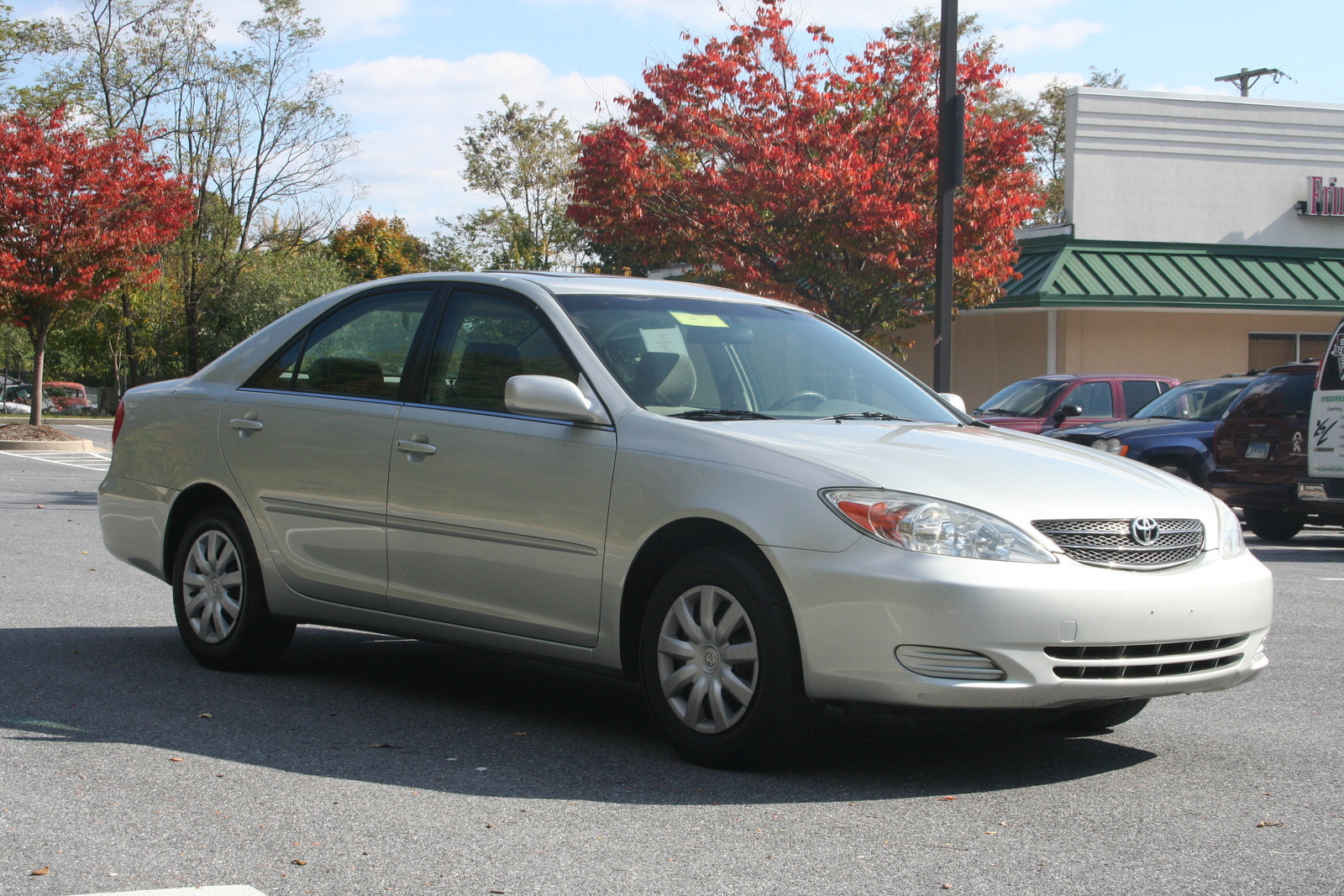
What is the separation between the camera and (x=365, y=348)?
6527 millimetres

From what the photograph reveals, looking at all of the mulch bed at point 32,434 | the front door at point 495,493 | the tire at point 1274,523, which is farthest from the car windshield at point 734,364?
the mulch bed at point 32,434

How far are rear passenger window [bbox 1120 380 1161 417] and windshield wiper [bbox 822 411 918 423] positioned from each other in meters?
14.2

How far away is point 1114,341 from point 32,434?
2041cm

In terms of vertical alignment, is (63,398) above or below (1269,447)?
below

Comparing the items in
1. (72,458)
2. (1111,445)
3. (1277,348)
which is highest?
(1277,348)

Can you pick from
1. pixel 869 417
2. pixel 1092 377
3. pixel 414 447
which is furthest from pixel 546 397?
pixel 1092 377

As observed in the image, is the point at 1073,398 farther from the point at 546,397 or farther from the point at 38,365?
the point at 38,365

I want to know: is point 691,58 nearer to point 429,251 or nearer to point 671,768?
point 671,768

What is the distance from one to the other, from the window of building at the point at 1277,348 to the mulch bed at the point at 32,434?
22705 mm

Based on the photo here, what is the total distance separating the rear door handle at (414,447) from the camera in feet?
19.4

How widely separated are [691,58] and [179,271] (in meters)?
29.6

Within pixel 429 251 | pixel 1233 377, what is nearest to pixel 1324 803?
pixel 1233 377

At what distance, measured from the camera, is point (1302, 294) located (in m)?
27.0

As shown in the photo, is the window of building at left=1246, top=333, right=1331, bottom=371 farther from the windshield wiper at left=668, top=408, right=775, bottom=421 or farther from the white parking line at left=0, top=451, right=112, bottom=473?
the windshield wiper at left=668, top=408, right=775, bottom=421
